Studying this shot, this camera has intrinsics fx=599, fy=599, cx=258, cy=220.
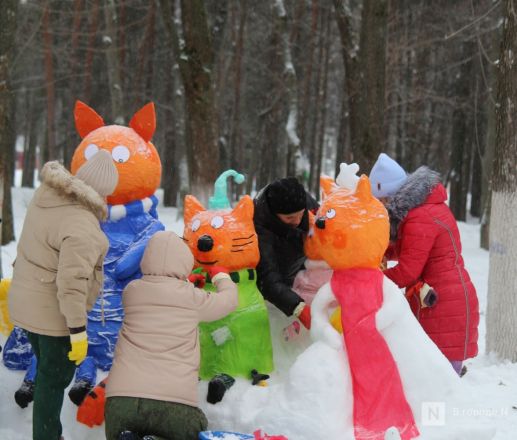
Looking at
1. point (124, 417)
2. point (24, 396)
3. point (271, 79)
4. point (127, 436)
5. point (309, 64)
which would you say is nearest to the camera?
point (127, 436)

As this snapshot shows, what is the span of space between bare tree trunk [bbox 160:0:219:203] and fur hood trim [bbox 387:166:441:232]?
520cm

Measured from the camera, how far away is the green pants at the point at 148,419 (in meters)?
3.20

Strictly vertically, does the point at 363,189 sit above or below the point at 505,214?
above

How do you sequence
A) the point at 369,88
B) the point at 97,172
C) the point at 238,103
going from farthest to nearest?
the point at 238,103 → the point at 369,88 → the point at 97,172

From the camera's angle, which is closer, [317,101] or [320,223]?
[320,223]

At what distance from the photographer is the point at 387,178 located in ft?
14.6

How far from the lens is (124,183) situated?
4141 millimetres

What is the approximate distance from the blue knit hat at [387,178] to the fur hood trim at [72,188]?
2123 millimetres

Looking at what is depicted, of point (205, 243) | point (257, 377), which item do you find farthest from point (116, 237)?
point (257, 377)

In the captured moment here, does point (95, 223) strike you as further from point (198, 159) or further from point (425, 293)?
point (198, 159)

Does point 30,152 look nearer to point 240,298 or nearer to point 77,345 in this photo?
point 240,298

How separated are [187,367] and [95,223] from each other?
956 mm

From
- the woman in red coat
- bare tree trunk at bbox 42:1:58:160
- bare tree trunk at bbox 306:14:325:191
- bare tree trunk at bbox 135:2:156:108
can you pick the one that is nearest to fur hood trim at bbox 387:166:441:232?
the woman in red coat

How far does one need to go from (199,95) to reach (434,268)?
5603mm
